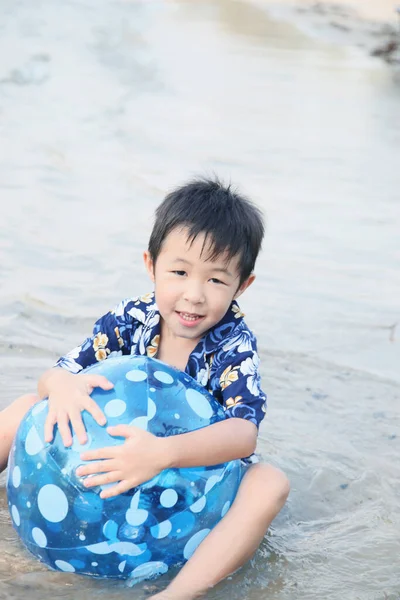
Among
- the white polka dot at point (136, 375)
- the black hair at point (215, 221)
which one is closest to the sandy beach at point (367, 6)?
the black hair at point (215, 221)

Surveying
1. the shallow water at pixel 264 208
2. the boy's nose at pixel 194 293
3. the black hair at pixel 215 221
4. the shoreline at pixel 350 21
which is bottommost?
the shallow water at pixel 264 208

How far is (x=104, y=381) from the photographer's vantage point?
3.34 m

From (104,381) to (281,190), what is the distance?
6.46m

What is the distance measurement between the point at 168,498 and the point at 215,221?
1.09m

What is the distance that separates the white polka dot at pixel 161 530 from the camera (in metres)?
3.22

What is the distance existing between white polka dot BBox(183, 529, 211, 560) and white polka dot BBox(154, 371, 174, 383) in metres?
0.52

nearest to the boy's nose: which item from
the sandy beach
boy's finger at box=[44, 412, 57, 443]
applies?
boy's finger at box=[44, 412, 57, 443]

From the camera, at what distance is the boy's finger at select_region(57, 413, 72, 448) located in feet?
10.6

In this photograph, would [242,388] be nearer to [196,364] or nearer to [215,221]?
[196,364]

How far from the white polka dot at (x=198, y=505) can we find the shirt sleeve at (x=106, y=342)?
91 cm

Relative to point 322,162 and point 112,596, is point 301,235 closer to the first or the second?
point 322,162

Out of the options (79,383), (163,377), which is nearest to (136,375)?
(163,377)

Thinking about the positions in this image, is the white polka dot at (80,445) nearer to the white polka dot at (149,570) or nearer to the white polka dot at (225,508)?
the white polka dot at (149,570)

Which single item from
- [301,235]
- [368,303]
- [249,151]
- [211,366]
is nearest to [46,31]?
[249,151]
